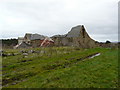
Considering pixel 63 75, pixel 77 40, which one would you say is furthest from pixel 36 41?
pixel 63 75

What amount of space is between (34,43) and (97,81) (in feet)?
319

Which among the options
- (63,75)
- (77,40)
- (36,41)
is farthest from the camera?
(36,41)

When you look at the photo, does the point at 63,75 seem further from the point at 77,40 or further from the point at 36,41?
the point at 36,41

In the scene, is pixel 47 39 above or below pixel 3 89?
above

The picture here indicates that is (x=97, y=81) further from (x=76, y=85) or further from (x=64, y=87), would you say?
(x=64, y=87)

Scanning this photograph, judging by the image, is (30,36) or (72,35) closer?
(72,35)

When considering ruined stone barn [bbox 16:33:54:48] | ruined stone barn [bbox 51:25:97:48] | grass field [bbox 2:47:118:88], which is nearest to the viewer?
grass field [bbox 2:47:118:88]

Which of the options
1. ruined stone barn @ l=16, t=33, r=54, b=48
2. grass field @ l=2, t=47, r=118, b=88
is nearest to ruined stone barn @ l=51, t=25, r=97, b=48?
ruined stone barn @ l=16, t=33, r=54, b=48

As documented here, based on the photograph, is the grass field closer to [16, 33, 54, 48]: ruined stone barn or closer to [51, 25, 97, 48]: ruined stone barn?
[51, 25, 97, 48]: ruined stone barn

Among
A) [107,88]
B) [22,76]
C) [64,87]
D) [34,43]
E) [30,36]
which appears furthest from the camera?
[30,36]

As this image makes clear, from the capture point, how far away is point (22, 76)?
20.1 metres

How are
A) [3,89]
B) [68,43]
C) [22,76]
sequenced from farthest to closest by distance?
[68,43], [22,76], [3,89]

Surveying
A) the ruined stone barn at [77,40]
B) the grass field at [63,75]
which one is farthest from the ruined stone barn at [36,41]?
the grass field at [63,75]

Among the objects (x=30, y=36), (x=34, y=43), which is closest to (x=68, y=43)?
(x=34, y=43)
